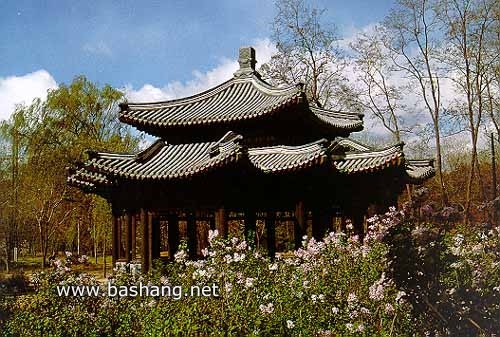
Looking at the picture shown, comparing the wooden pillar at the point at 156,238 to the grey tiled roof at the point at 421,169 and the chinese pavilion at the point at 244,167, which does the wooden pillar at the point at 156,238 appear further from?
the grey tiled roof at the point at 421,169

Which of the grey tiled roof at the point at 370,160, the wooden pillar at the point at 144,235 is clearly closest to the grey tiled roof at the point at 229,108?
the grey tiled roof at the point at 370,160

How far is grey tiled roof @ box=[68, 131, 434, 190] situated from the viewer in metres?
7.18

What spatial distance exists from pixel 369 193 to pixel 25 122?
4.32 m

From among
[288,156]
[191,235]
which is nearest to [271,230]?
[191,235]

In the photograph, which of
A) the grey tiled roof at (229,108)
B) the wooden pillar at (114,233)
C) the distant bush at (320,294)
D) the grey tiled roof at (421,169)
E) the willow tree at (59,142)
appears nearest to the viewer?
the distant bush at (320,294)

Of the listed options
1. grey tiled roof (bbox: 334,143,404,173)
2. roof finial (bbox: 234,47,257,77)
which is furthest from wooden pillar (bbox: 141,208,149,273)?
grey tiled roof (bbox: 334,143,404,173)

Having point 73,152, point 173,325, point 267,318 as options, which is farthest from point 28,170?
point 267,318

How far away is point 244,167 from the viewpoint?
729cm

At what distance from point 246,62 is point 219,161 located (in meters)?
1.67

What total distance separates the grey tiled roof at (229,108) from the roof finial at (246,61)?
6.7 inches

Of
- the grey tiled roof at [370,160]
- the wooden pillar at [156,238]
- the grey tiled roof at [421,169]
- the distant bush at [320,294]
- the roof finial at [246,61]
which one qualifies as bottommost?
the distant bush at [320,294]

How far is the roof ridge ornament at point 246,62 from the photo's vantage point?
7.25 m

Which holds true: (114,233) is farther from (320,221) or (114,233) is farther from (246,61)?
(246,61)

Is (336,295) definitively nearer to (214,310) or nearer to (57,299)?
(214,310)
